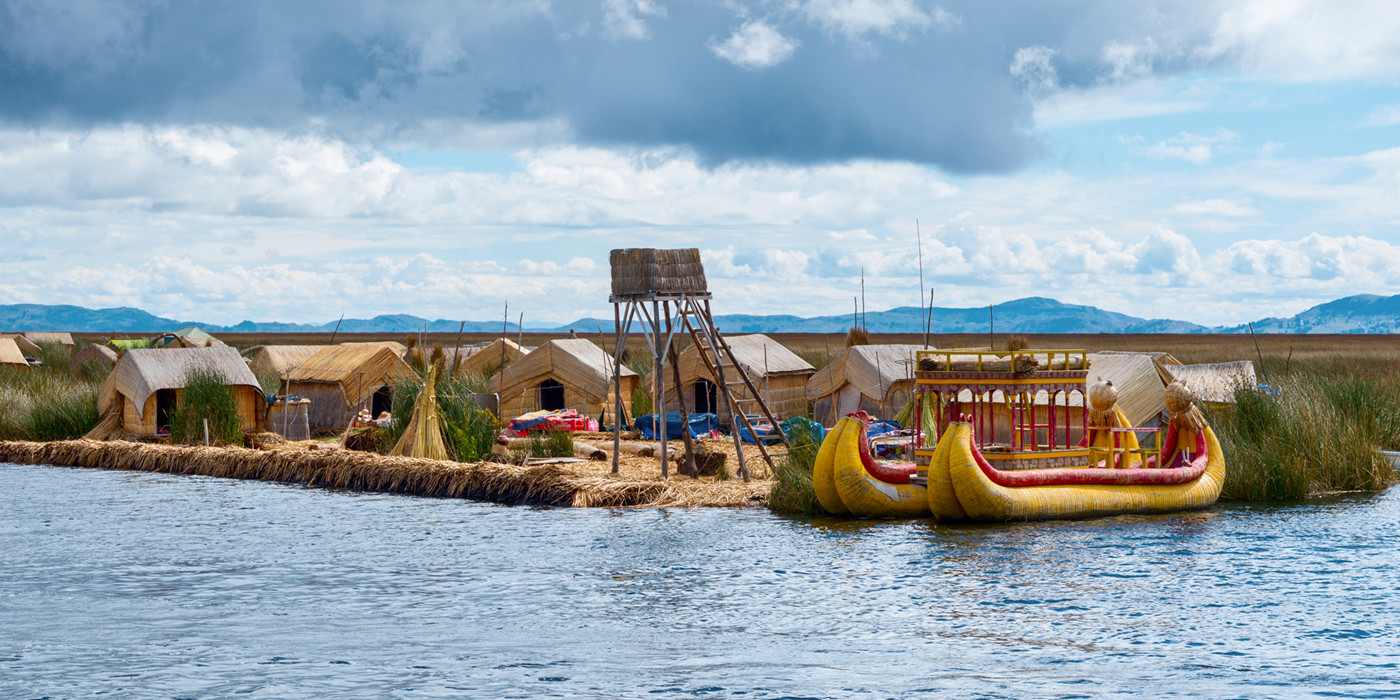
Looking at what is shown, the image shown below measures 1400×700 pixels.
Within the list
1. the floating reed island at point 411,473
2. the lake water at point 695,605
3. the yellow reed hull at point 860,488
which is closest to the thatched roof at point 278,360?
the floating reed island at point 411,473

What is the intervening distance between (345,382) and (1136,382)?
1660 cm

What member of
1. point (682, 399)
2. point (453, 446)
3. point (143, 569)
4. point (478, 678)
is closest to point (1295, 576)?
point (478, 678)

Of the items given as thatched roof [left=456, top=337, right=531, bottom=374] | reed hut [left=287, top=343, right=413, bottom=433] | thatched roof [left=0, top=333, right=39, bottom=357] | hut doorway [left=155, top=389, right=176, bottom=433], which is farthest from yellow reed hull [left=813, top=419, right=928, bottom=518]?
thatched roof [left=0, top=333, right=39, bottom=357]

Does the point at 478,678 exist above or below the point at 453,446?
below

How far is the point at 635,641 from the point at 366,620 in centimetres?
254

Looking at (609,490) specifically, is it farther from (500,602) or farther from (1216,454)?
(1216,454)

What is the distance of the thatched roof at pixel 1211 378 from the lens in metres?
24.8

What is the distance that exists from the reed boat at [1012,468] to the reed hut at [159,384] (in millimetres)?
14451

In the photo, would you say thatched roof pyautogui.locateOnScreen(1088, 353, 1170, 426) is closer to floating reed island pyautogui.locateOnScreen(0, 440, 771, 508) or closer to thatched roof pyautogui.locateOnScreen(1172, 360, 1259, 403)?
thatched roof pyautogui.locateOnScreen(1172, 360, 1259, 403)

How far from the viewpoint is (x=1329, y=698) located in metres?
9.27

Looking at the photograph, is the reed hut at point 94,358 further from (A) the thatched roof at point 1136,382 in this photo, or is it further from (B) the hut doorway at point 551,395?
(A) the thatched roof at point 1136,382

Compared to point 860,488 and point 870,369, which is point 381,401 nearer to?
point 870,369

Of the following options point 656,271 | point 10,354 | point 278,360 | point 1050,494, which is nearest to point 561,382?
point 278,360

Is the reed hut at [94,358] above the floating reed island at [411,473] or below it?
above
